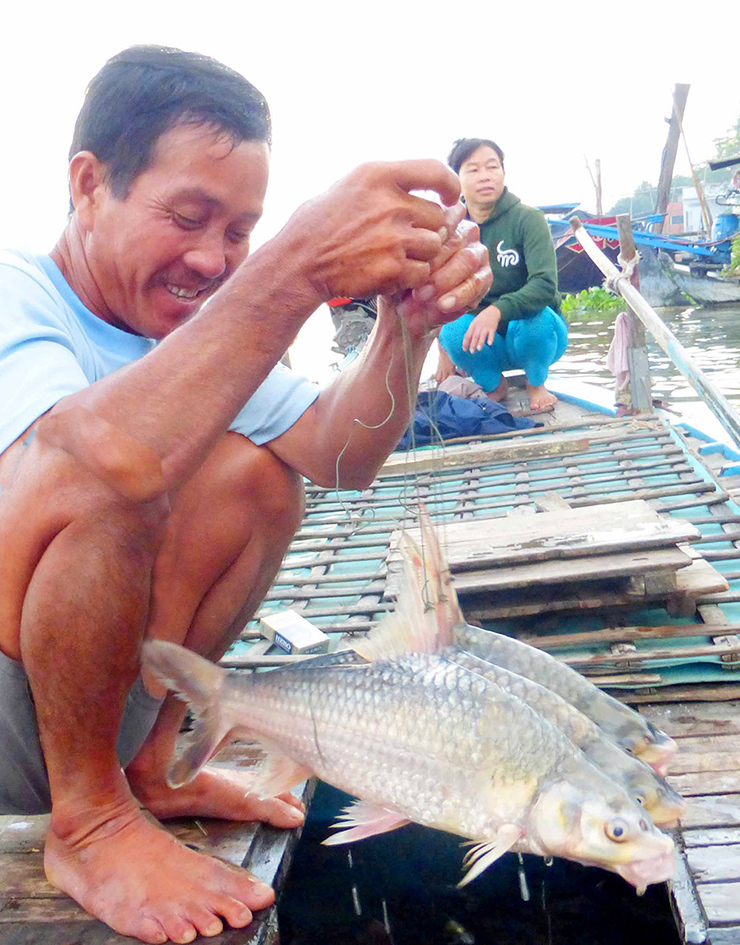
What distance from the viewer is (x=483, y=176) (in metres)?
6.38

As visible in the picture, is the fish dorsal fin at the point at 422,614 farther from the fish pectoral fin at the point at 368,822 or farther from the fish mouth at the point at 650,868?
the fish mouth at the point at 650,868

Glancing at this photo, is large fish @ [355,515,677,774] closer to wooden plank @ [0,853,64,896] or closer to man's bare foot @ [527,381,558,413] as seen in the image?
wooden plank @ [0,853,64,896]

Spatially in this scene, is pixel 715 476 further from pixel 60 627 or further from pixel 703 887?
pixel 60 627

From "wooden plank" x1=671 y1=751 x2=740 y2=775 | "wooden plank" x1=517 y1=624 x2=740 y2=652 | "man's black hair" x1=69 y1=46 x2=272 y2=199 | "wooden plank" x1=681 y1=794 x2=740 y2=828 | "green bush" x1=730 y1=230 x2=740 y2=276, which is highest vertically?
"man's black hair" x1=69 y1=46 x2=272 y2=199

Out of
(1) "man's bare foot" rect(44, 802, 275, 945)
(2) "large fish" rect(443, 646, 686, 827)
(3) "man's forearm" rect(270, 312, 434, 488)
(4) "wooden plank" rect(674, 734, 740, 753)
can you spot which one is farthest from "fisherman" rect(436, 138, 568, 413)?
(1) "man's bare foot" rect(44, 802, 275, 945)

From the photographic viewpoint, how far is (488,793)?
1405 millimetres

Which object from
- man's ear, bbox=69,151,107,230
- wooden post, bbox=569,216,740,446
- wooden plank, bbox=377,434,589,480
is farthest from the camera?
wooden plank, bbox=377,434,589,480

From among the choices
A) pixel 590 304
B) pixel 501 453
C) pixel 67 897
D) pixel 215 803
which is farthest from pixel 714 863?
pixel 590 304

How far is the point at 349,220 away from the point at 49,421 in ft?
2.06

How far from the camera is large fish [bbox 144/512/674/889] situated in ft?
4.31

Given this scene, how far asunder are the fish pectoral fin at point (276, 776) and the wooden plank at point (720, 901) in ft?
2.56

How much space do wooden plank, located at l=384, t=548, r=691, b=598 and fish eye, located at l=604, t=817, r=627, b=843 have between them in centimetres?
145

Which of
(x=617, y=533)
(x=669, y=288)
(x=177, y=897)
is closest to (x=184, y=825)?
(x=177, y=897)

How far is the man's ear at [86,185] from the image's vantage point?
78.0 inches
